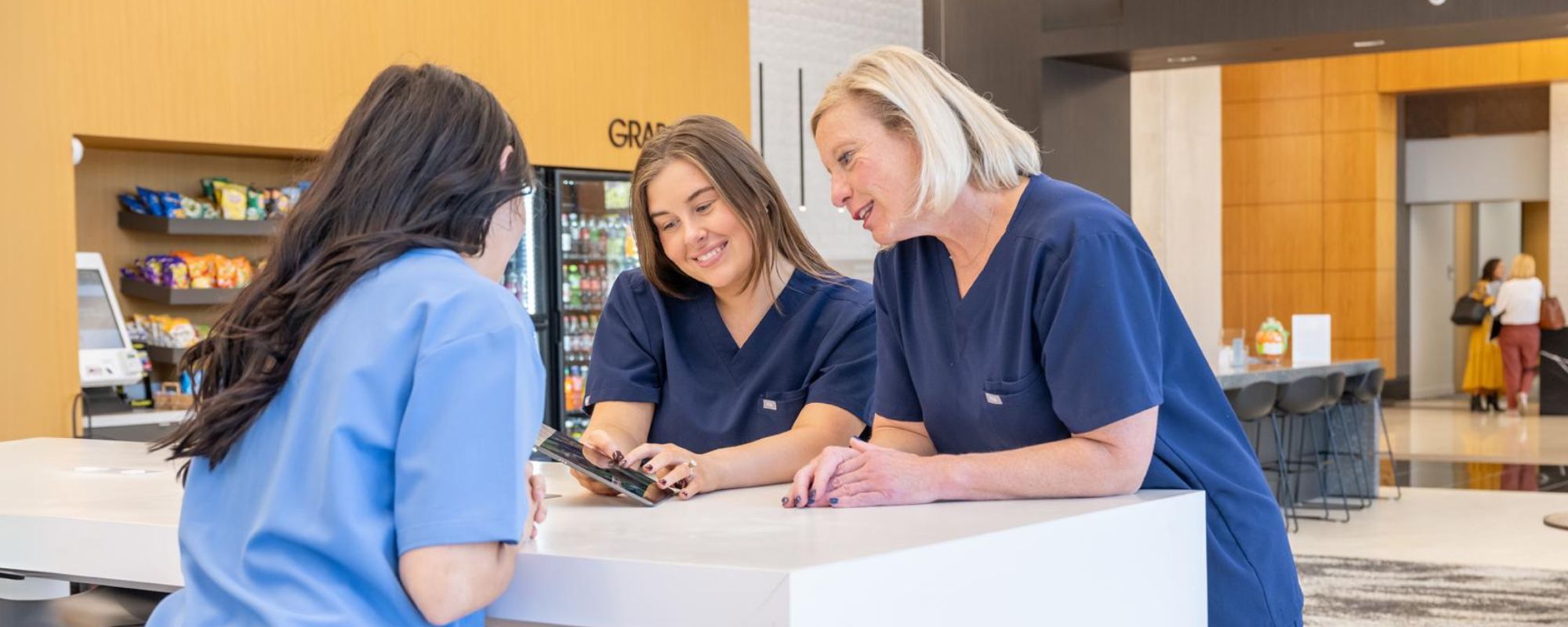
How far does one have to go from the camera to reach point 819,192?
29.0 feet

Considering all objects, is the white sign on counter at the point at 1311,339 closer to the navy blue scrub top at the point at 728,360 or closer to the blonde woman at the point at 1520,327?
the blonde woman at the point at 1520,327

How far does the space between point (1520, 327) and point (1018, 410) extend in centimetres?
1410

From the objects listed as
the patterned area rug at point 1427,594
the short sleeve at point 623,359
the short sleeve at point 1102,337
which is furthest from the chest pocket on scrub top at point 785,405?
the patterned area rug at point 1427,594

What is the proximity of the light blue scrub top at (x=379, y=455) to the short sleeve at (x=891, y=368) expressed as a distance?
83cm

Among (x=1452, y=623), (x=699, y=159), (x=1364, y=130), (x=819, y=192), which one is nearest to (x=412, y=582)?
(x=699, y=159)

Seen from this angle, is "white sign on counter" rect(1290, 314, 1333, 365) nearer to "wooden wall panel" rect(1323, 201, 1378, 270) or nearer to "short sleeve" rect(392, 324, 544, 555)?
"wooden wall panel" rect(1323, 201, 1378, 270)

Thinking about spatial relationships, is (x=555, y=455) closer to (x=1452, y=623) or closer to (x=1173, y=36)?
(x=1452, y=623)

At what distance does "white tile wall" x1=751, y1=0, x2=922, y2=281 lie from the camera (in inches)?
326

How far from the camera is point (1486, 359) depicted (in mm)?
15328

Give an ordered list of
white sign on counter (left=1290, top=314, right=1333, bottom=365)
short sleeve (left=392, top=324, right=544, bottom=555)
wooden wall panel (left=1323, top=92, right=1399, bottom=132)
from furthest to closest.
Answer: wooden wall panel (left=1323, top=92, right=1399, bottom=132) → white sign on counter (left=1290, top=314, right=1333, bottom=365) → short sleeve (left=392, top=324, right=544, bottom=555)

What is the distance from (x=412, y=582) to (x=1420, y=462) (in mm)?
10413

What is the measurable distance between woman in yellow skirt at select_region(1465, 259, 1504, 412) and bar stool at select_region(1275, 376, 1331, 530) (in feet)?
25.7

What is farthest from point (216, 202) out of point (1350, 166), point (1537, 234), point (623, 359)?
point (1537, 234)

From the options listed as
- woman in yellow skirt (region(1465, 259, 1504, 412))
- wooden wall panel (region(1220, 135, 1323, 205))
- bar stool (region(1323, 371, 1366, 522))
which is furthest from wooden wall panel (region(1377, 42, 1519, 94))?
bar stool (region(1323, 371, 1366, 522))
